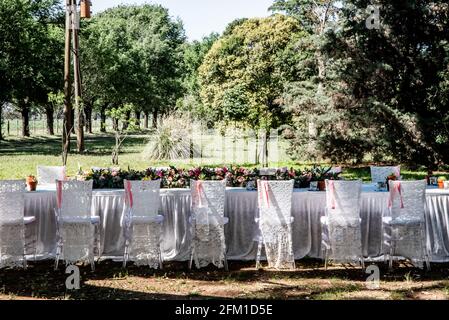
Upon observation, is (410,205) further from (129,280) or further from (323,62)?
(323,62)

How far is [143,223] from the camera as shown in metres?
6.32

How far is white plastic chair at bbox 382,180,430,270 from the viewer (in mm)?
6230

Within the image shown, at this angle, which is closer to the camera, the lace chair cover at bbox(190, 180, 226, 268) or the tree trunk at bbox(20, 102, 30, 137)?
the lace chair cover at bbox(190, 180, 226, 268)

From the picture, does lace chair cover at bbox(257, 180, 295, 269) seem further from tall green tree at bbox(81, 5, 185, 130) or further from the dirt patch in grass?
tall green tree at bbox(81, 5, 185, 130)

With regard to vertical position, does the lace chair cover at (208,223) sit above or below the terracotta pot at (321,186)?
below

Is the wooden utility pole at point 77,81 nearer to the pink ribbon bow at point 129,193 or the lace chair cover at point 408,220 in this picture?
the pink ribbon bow at point 129,193

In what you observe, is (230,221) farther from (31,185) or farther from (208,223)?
(31,185)

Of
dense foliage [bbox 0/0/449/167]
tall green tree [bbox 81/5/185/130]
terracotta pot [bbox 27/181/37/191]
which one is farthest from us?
tall green tree [bbox 81/5/185/130]

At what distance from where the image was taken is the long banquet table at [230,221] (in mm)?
6672

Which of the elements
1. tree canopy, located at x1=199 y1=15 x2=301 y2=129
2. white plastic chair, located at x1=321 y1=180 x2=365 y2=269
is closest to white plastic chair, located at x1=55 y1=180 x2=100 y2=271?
white plastic chair, located at x1=321 y1=180 x2=365 y2=269

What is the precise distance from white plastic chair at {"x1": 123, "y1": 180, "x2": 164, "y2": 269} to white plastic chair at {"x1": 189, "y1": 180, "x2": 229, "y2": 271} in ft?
1.40

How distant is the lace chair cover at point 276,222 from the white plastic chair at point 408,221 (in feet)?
3.96

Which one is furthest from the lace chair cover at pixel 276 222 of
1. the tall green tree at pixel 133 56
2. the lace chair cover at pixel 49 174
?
the tall green tree at pixel 133 56
